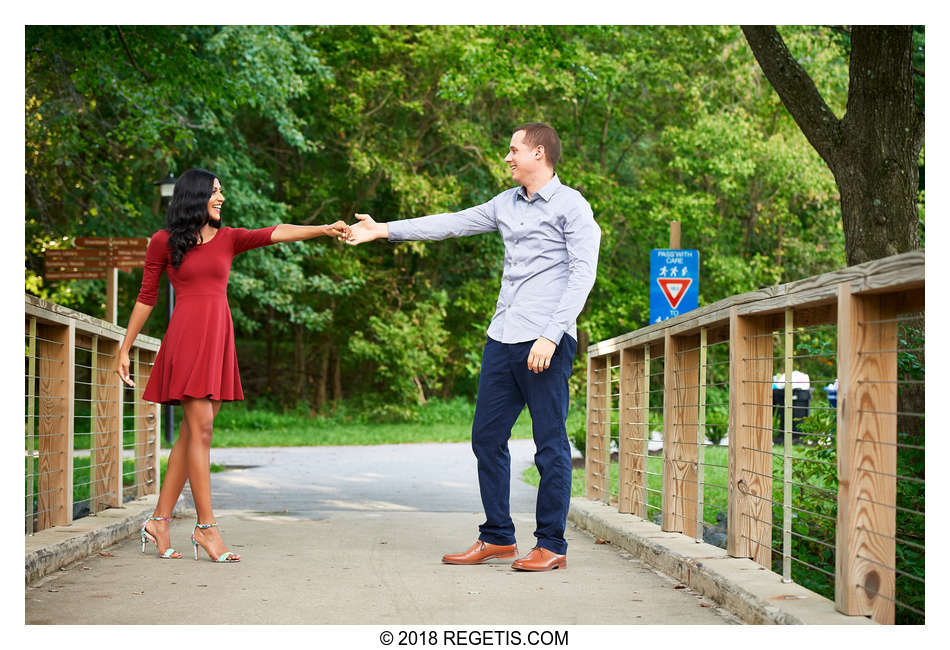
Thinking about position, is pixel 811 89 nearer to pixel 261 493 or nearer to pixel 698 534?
pixel 698 534

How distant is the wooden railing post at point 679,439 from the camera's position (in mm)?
5359

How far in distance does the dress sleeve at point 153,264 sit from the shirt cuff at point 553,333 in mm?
1795

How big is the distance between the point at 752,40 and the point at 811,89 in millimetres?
567

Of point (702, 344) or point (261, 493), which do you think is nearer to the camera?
point (702, 344)

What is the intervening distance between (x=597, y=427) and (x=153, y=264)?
391 centimetres

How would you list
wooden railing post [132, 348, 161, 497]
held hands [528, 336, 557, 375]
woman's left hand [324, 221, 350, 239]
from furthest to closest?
wooden railing post [132, 348, 161, 497] < woman's left hand [324, 221, 350, 239] < held hands [528, 336, 557, 375]

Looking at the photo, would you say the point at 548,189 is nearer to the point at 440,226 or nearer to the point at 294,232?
the point at 440,226

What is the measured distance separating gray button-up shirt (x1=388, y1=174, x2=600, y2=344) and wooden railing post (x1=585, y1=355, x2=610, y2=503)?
2.70m

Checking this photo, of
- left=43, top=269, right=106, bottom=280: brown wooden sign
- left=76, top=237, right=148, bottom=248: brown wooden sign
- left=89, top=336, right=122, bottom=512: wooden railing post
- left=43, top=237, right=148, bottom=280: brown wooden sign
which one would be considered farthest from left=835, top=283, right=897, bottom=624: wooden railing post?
left=76, top=237, right=148, bottom=248: brown wooden sign

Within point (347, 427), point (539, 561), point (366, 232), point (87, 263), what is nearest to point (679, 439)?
point (539, 561)

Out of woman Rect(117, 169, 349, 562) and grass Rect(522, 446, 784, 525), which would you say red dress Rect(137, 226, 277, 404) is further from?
grass Rect(522, 446, 784, 525)

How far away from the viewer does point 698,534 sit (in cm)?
500

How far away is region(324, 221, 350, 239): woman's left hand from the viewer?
499 cm

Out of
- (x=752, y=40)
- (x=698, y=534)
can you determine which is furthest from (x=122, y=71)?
(x=698, y=534)
